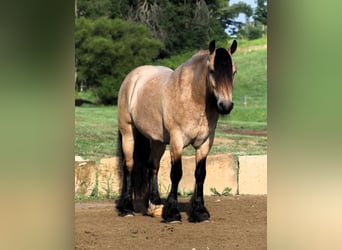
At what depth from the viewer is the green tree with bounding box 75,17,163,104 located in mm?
13891

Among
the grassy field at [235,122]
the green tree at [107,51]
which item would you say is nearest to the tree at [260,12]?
the grassy field at [235,122]

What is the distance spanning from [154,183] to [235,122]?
7.55m

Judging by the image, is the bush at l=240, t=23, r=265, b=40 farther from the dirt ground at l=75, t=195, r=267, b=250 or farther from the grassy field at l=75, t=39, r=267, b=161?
the dirt ground at l=75, t=195, r=267, b=250

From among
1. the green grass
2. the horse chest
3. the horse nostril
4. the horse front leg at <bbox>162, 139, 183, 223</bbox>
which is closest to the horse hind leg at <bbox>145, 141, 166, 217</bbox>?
the horse front leg at <bbox>162, 139, 183, 223</bbox>

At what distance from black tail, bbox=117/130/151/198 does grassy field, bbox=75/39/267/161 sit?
2.21m

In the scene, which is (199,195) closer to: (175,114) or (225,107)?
(175,114)

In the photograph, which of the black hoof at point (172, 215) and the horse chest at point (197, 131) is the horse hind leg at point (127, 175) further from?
the horse chest at point (197, 131)

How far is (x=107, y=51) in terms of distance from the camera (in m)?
14.1

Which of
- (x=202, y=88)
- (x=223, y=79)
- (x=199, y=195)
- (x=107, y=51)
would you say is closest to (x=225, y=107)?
(x=223, y=79)

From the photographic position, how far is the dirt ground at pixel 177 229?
12.8 ft

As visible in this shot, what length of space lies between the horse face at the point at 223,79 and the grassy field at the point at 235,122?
157 inches

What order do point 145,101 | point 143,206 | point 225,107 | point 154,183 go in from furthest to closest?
point 143,206, point 154,183, point 145,101, point 225,107
